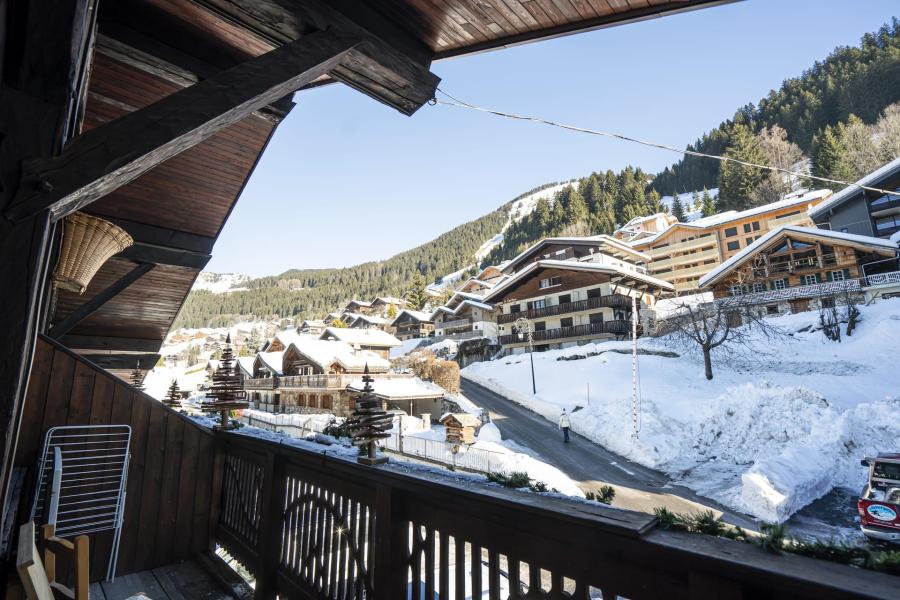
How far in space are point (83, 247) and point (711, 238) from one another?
53.9 metres

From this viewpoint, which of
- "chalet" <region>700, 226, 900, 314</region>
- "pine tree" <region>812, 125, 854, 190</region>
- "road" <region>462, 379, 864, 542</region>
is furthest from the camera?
"pine tree" <region>812, 125, 854, 190</region>

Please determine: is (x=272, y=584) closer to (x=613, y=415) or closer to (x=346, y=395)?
(x=613, y=415)

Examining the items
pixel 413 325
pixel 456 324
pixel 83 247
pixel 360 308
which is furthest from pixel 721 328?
pixel 360 308

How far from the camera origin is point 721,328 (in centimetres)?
2100

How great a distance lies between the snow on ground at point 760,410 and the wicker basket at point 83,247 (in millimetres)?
12112

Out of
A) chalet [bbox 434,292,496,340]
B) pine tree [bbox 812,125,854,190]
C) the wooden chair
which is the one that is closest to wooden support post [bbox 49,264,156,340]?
the wooden chair

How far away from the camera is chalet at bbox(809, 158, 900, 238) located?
25203mm

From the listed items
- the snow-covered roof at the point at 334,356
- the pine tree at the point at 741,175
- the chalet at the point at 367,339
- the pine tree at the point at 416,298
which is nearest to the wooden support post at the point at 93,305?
the snow-covered roof at the point at 334,356

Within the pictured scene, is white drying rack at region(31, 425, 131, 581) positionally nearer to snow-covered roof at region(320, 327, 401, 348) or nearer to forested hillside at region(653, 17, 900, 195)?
snow-covered roof at region(320, 327, 401, 348)

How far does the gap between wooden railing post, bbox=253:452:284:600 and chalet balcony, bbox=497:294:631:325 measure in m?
27.9

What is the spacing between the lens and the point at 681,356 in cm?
2175

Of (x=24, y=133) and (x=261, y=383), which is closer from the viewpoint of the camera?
(x=24, y=133)

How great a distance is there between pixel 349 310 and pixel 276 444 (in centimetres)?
6949

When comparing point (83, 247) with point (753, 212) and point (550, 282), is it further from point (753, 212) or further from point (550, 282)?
point (753, 212)
